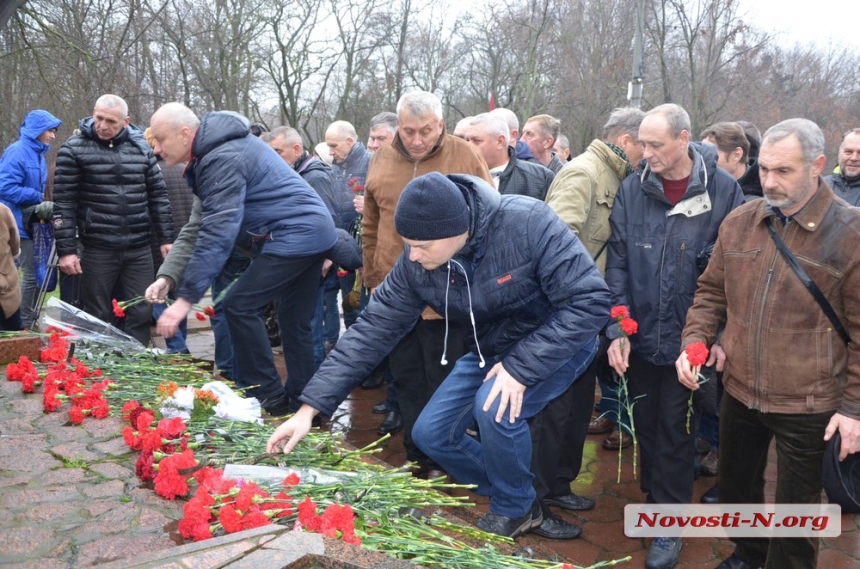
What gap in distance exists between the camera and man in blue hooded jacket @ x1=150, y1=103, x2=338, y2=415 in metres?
4.54

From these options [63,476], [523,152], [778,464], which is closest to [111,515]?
[63,476]

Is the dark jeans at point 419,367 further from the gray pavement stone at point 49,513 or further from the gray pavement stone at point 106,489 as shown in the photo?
the gray pavement stone at point 49,513

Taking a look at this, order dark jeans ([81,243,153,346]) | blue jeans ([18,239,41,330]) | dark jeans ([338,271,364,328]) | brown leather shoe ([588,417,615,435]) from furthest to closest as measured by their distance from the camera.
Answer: blue jeans ([18,239,41,330]), dark jeans ([338,271,364,328]), dark jeans ([81,243,153,346]), brown leather shoe ([588,417,615,435])

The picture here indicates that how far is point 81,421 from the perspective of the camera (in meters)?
3.95

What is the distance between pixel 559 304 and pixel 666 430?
1.07 metres

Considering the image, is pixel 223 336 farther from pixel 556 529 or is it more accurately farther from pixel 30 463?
pixel 556 529

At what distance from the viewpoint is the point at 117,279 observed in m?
6.34

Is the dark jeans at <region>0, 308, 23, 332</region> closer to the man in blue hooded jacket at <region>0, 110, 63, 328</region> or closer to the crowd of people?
the crowd of people

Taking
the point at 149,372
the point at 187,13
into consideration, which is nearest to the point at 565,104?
the point at 187,13

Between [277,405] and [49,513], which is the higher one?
[49,513]

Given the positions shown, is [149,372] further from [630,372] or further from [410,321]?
[630,372]

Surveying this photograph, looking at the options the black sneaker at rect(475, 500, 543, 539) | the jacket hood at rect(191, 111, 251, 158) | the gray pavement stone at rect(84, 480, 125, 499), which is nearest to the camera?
the gray pavement stone at rect(84, 480, 125, 499)

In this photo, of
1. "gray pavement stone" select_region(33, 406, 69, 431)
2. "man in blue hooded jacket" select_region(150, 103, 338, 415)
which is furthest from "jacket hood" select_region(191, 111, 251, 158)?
"gray pavement stone" select_region(33, 406, 69, 431)

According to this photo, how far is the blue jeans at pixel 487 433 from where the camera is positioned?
11.0ft
